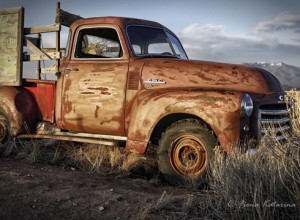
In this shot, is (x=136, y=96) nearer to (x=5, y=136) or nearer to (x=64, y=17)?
(x=64, y=17)

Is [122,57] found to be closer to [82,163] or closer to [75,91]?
[75,91]

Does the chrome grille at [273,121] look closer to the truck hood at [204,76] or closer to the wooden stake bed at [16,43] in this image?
the truck hood at [204,76]

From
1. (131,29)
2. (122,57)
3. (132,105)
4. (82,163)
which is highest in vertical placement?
(131,29)

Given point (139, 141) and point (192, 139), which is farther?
point (139, 141)

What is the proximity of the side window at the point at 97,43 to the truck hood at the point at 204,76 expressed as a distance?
2.64 feet

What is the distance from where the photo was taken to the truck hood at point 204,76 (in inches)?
177

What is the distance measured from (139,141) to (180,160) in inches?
22.5

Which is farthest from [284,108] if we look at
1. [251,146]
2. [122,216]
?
[122,216]

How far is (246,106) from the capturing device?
13.3 feet

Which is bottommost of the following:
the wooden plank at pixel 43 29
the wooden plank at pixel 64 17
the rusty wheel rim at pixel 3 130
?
the rusty wheel rim at pixel 3 130

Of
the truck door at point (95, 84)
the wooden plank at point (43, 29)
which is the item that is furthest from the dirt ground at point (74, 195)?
the wooden plank at point (43, 29)

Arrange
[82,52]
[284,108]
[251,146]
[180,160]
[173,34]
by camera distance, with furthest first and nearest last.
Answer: [173,34] < [82,52] < [284,108] < [180,160] < [251,146]

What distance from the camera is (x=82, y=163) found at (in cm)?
549

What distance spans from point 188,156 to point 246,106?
897 millimetres
